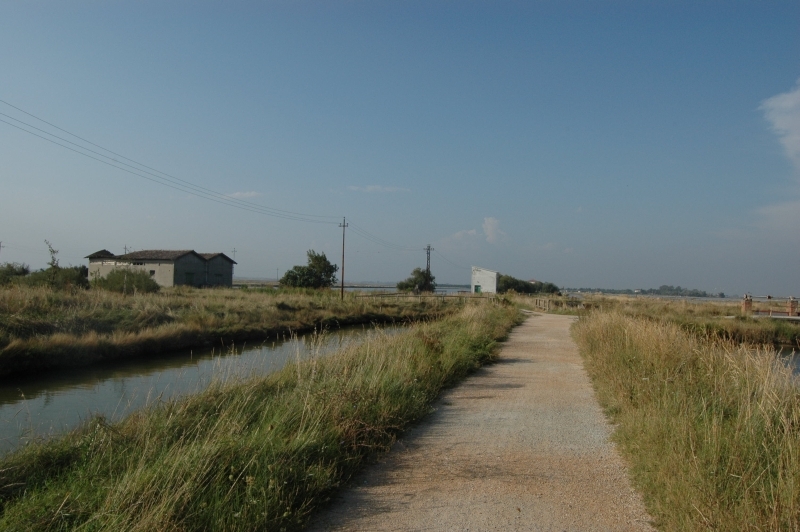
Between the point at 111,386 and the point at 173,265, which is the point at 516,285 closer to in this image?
the point at 173,265

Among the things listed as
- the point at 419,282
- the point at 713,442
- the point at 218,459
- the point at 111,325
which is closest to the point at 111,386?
the point at 111,325

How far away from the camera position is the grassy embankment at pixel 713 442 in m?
3.96

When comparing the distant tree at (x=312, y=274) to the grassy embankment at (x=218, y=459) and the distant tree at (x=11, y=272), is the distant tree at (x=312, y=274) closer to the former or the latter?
the distant tree at (x=11, y=272)

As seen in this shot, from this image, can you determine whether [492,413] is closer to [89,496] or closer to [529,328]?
[89,496]

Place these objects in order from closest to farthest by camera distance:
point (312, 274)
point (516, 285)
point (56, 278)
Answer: point (56, 278) → point (312, 274) → point (516, 285)

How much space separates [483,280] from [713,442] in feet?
254

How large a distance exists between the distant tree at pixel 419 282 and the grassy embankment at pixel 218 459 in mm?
80845

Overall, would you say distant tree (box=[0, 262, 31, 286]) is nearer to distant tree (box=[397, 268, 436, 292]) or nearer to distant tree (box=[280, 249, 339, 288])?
distant tree (box=[280, 249, 339, 288])

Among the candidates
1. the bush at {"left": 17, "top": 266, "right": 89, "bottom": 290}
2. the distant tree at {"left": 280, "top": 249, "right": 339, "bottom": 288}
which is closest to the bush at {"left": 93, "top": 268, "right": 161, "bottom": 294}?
the bush at {"left": 17, "top": 266, "right": 89, "bottom": 290}

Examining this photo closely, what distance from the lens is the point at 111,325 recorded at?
71.2 feet

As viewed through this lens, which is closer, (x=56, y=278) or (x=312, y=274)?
(x=56, y=278)

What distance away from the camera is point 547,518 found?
462 cm

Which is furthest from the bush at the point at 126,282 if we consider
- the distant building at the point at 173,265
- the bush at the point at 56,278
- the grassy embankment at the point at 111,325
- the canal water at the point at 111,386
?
the canal water at the point at 111,386

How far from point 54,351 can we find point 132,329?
528 cm
